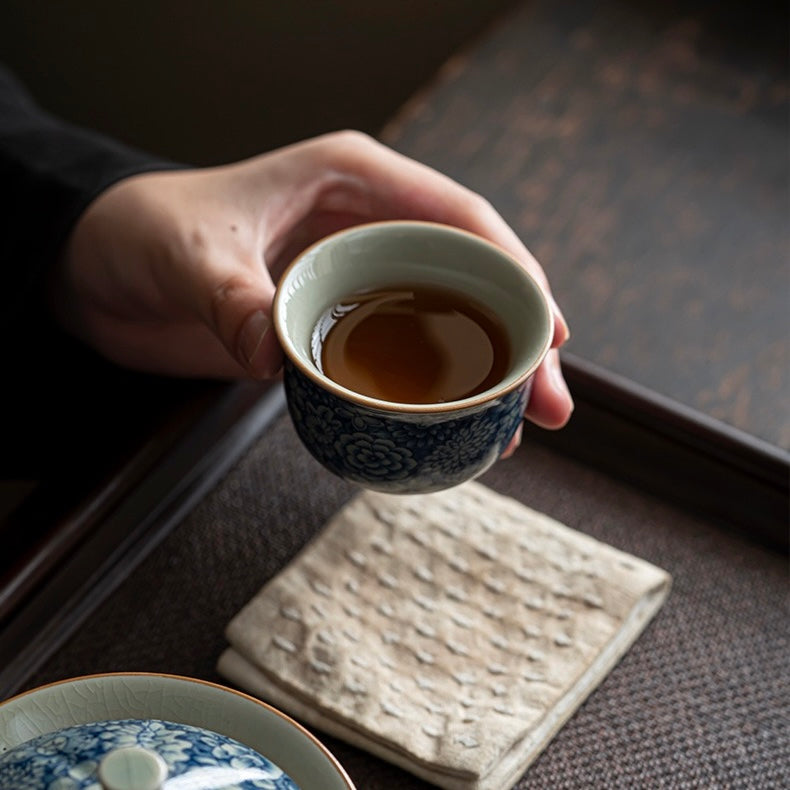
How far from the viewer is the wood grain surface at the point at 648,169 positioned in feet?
2.67

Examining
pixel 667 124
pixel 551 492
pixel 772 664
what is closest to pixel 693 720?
pixel 772 664

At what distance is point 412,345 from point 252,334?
91 mm

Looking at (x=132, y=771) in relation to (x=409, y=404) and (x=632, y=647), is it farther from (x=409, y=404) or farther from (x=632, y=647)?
(x=632, y=647)

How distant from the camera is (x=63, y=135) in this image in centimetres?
83

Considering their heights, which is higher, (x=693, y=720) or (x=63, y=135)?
(x=63, y=135)

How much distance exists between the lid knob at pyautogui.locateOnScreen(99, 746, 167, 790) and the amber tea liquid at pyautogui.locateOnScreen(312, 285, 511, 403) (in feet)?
0.76

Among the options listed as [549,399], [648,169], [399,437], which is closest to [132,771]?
[399,437]

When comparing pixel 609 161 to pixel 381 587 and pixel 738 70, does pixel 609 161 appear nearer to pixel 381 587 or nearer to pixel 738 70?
pixel 738 70

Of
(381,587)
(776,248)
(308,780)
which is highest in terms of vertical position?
(308,780)

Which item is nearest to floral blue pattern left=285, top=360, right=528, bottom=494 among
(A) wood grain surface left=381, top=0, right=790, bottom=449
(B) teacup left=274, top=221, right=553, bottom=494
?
(B) teacup left=274, top=221, right=553, bottom=494

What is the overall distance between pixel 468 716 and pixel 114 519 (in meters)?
0.25

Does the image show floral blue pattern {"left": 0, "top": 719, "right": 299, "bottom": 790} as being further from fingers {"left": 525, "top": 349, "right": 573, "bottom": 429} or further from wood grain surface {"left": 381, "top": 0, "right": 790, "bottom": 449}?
wood grain surface {"left": 381, "top": 0, "right": 790, "bottom": 449}

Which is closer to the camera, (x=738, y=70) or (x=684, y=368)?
(x=684, y=368)

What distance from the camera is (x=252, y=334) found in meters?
0.60
